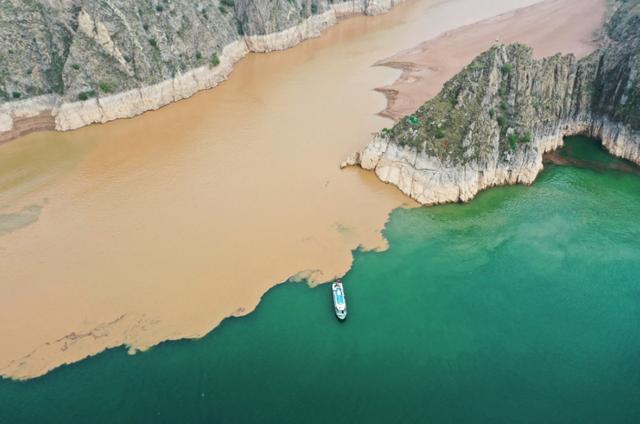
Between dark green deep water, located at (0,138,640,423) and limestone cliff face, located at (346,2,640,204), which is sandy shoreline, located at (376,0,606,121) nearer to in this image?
limestone cliff face, located at (346,2,640,204)

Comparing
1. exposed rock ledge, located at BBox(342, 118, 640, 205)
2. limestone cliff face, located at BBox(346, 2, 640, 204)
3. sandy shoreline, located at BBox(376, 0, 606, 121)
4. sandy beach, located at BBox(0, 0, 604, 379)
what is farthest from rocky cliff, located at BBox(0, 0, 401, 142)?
limestone cliff face, located at BBox(346, 2, 640, 204)

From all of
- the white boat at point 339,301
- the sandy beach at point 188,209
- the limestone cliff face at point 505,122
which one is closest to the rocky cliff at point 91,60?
the sandy beach at point 188,209

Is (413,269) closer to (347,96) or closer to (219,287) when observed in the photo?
(219,287)

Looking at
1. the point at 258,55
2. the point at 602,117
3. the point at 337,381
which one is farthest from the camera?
the point at 258,55

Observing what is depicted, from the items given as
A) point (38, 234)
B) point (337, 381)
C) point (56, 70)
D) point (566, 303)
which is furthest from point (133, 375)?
point (56, 70)

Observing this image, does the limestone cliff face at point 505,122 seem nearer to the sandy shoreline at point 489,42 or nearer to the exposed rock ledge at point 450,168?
the exposed rock ledge at point 450,168
